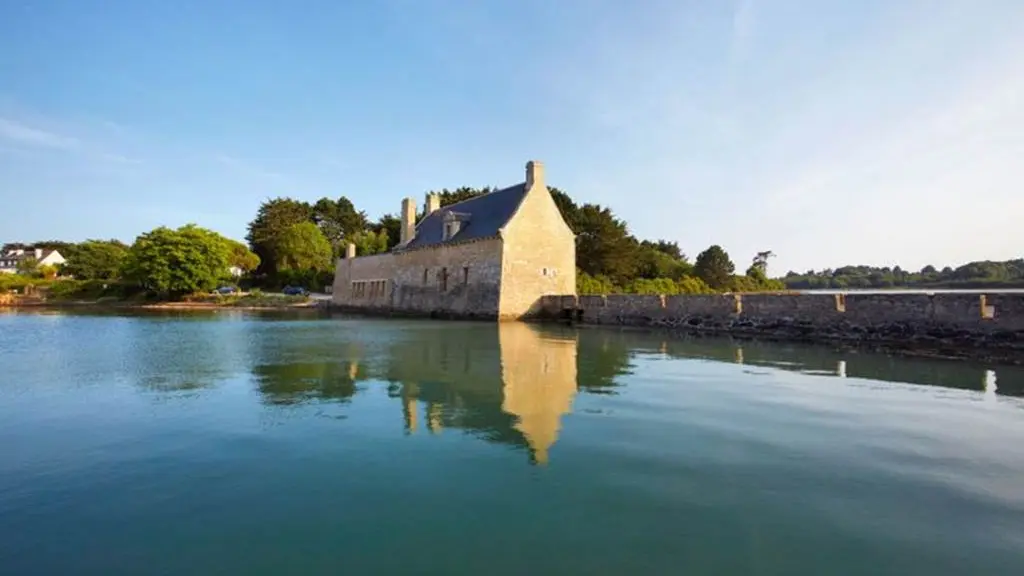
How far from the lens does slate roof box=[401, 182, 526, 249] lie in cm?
2794

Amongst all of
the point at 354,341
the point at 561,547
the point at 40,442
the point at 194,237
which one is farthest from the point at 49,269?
the point at 561,547

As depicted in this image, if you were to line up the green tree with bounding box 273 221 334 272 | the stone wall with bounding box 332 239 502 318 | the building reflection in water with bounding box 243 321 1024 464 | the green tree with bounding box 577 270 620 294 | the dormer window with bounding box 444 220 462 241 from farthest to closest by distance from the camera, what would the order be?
the green tree with bounding box 273 221 334 272 → the green tree with bounding box 577 270 620 294 → the dormer window with bounding box 444 220 462 241 → the stone wall with bounding box 332 239 502 318 → the building reflection in water with bounding box 243 321 1024 464

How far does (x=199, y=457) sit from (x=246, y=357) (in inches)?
297

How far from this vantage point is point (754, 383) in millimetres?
9156

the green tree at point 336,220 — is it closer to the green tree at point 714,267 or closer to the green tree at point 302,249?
the green tree at point 302,249

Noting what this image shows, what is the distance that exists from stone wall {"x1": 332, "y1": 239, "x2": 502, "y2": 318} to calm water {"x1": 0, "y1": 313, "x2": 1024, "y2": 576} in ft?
57.3

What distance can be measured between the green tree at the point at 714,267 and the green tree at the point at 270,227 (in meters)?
43.1

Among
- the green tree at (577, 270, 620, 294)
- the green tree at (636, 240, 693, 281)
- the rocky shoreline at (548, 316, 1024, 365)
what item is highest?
the green tree at (636, 240, 693, 281)

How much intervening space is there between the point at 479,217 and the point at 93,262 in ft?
171

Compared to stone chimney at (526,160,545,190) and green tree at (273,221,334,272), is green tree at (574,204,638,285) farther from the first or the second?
green tree at (273,221,334,272)

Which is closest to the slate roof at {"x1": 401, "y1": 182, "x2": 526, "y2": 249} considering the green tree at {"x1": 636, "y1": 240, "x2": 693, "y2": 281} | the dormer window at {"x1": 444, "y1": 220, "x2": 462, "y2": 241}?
the dormer window at {"x1": 444, "y1": 220, "x2": 462, "y2": 241}

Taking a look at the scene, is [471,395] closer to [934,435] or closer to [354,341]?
[934,435]

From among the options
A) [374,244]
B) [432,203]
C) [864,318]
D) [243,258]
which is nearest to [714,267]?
[432,203]

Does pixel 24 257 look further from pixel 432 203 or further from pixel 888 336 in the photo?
pixel 888 336
